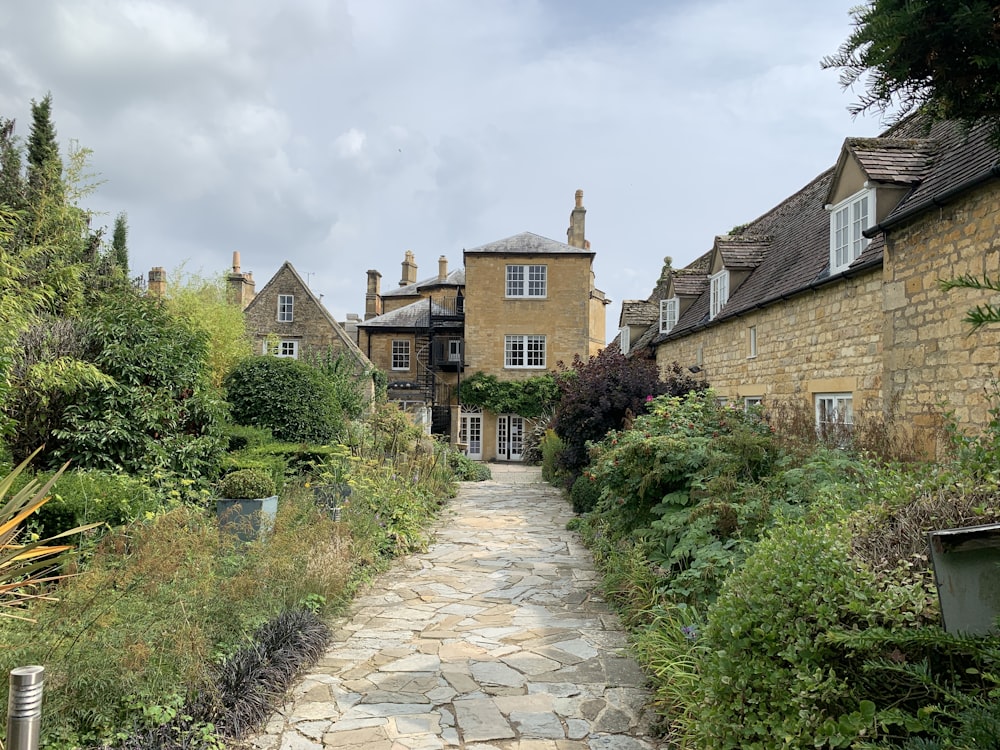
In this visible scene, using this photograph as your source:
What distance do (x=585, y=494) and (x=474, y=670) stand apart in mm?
6935

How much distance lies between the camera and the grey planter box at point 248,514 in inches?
275

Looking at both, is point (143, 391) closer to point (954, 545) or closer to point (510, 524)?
point (510, 524)

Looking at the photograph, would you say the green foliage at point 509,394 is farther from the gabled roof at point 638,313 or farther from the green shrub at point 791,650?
the green shrub at point 791,650

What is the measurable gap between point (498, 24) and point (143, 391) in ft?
19.6

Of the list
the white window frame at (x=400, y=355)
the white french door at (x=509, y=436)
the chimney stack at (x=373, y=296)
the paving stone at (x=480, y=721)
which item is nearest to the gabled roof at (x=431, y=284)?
the chimney stack at (x=373, y=296)

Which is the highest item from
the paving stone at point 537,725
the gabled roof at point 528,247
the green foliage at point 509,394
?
the gabled roof at point 528,247

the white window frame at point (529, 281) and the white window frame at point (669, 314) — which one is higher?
the white window frame at point (529, 281)

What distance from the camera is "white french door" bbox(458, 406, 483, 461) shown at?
2747cm

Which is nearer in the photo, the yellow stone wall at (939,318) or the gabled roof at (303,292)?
the yellow stone wall at (939,318)

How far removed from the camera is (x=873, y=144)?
371 inches

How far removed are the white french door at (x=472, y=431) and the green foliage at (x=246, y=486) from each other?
64.6 ft

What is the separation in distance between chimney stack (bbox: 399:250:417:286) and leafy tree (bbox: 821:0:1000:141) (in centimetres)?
3857

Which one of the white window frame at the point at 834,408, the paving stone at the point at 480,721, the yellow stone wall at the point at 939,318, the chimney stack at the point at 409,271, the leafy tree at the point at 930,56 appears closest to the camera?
the leafy tree at the point at 930,56

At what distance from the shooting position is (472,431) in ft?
90.7
